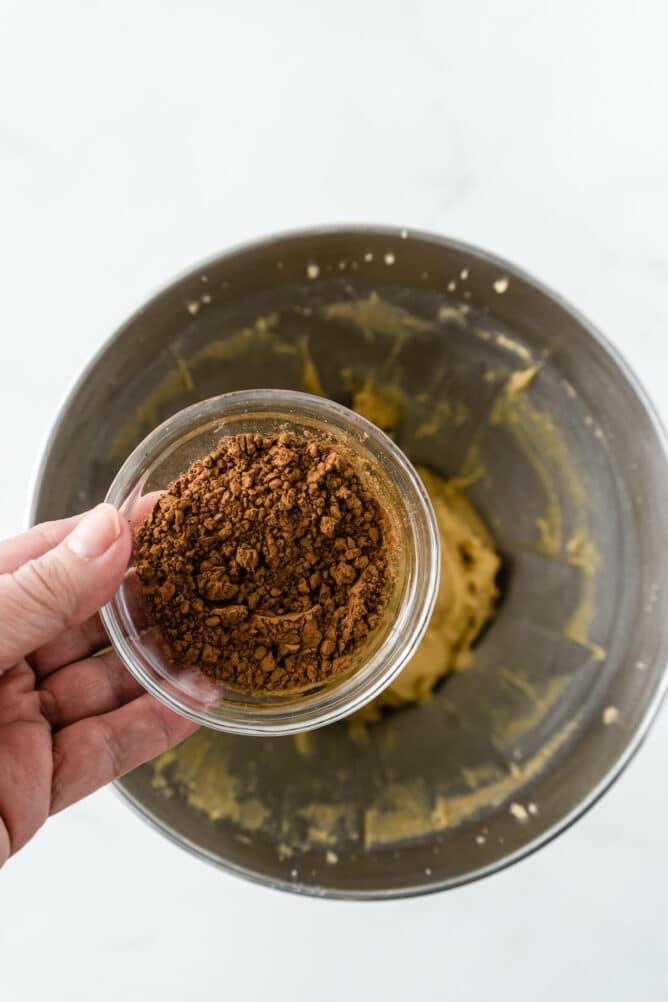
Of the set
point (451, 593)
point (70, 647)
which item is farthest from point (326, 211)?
point (70, 647)

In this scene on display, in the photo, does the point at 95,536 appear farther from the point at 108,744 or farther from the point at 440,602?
the point at 440,602

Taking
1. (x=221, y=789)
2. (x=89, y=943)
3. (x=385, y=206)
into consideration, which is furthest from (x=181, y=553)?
(x=89, y=943)

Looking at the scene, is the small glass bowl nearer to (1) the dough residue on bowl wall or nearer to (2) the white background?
(1) the dough residue on bowl wall

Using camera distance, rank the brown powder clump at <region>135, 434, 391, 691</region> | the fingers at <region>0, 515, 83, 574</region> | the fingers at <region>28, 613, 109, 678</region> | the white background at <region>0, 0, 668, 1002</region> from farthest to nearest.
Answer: the white background at <region>0, 0, 668, 1002</region> < the fingers at <region>28, 613, 109, 678</region> < the fingers at <region>0, 515, 83, 574</region> < the brown powder clump at <region>135, 434, 391, 691</region>

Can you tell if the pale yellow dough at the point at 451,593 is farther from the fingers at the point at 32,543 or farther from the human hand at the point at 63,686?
the fingers at the point at 32,543

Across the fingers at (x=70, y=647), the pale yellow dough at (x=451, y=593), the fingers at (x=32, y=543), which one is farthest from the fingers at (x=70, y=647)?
the pale yellow dough at (x=451, y=593)

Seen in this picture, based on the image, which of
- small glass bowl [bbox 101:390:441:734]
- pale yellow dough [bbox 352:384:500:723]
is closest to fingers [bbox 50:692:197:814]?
small glass bowl [bbox 101:390:441:734]
